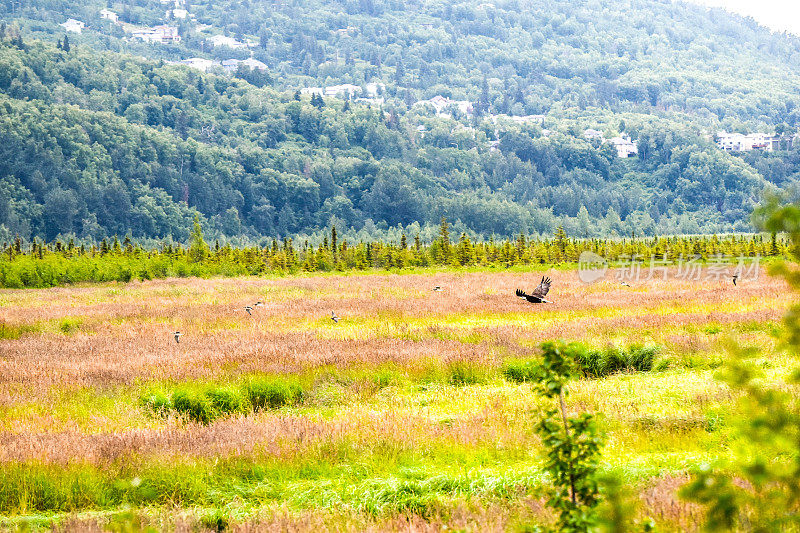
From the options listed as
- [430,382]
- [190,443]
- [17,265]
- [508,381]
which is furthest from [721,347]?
[17,265]

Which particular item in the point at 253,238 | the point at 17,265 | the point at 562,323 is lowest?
the point at 253,238

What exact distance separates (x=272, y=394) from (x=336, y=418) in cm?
205

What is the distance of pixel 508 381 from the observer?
13.2 meters

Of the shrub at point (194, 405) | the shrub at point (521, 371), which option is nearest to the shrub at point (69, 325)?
the shrub at point (194, 405)

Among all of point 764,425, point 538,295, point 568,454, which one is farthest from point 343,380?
point 538,295

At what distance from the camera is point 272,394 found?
40.5ft

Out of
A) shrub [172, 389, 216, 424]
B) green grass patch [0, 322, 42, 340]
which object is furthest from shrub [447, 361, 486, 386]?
Result: green grass patch [0, 322, 42, 340]

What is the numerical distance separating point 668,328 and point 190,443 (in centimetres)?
1341

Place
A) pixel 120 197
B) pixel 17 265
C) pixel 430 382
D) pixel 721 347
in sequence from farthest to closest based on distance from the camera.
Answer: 1. pixel 120 197
2. pixel 17 265
3. pixel 721 347
4. pixel 430 382

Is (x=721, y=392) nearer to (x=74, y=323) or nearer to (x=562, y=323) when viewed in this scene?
(x=562, y=323)

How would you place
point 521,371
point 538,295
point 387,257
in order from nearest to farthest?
point 521,371
point 538,295
point 387,257

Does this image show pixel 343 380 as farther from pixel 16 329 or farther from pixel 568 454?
pixel 16 329

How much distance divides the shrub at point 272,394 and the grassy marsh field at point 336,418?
0.03 m

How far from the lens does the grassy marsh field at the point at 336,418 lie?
275 inches
